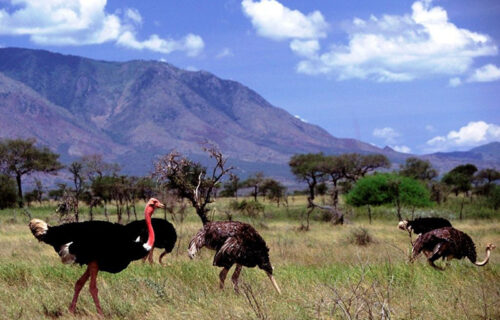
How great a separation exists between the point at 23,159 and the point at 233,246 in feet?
182

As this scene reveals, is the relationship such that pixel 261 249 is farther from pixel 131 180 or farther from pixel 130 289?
pixel 131 180

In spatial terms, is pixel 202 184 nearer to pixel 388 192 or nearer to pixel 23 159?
pixel 388 192

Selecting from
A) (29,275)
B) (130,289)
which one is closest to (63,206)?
(29,275)

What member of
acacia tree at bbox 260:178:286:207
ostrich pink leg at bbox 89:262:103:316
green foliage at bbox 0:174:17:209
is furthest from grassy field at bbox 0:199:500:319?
acacia tree at bbox 260:178:286:207

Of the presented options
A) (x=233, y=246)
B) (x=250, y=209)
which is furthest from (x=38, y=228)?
(x=250, y=209)

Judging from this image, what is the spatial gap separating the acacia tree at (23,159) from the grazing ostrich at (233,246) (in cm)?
5224

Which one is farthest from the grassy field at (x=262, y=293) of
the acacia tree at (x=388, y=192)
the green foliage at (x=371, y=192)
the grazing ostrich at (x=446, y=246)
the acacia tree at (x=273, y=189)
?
the acacia tree at (x=273, y=189)

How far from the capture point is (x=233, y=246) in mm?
8664

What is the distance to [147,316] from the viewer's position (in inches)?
266

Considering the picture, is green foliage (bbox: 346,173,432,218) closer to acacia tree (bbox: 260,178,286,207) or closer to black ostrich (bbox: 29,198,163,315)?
acacia tree (bbox: 260,178,286,207)

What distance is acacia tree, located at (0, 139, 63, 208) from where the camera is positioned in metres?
58.2

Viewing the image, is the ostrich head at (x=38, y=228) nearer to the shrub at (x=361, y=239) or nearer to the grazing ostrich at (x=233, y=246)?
the grazing ostrich at (x=233, y=246)

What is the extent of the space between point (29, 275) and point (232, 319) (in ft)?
16.0

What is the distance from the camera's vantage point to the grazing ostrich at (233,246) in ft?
28.3
